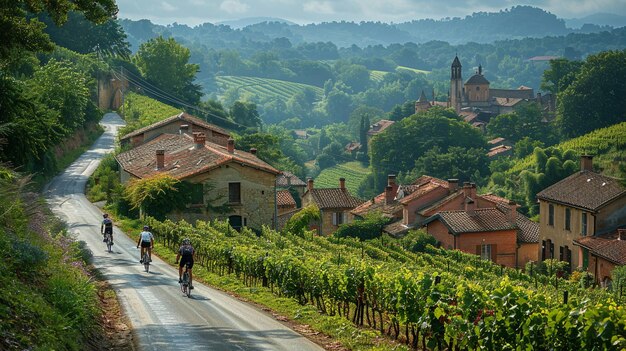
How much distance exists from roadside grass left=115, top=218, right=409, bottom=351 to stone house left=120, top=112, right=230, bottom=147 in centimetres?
3632

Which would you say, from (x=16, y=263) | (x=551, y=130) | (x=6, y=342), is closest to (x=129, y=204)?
(x=16, y=263)

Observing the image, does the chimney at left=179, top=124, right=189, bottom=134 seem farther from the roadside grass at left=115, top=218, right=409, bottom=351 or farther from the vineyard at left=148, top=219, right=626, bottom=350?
the roadside grass at left=115, top=218, right=409, bottom=351

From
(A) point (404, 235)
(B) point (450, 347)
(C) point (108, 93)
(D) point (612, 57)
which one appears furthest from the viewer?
(D) point (612, 57)

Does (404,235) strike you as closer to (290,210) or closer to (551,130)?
(290,210)

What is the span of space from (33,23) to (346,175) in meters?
152

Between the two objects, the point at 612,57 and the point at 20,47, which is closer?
the point at 20,47

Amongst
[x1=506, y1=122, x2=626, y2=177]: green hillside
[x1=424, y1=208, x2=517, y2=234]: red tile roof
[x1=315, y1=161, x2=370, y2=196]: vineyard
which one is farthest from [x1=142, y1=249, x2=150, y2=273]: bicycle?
[x1=315, y1=161, x2=370, y2=196]: vineyard

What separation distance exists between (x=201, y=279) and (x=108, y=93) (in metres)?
78.9

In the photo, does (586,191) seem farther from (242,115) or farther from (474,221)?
(242,115)

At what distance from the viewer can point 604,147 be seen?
338 ft

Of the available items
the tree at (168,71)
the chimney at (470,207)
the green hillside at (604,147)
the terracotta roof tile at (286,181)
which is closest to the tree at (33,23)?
the chimney at (470,207)

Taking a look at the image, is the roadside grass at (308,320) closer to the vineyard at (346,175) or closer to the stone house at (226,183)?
the stone house at (226,183)

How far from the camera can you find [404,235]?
205ft

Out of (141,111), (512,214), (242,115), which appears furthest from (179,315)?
(242,115)
